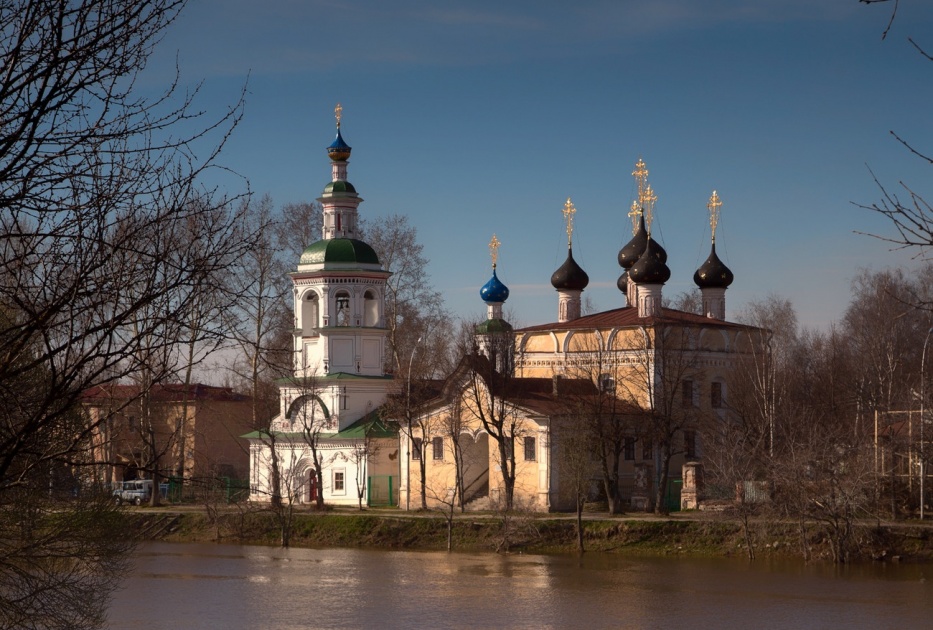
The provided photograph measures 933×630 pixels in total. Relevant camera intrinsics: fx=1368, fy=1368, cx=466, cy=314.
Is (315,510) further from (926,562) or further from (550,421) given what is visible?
(926,562)

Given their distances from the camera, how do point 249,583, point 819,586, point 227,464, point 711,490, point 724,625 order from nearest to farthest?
point 724,625 → point 819,586 → point 249,583 → point 711,490 → point 227,464

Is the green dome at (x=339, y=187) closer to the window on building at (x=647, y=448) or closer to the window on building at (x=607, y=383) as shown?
the window on building at (x=607, y=383)

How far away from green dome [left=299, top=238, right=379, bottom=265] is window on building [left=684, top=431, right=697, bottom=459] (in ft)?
36.8

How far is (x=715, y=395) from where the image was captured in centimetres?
4225

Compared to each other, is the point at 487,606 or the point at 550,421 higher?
the point at 550,421

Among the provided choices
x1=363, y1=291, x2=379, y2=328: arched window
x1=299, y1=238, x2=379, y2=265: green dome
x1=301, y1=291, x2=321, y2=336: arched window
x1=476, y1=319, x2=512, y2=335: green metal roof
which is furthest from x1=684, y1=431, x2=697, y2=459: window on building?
x1=301, y1=291, x2=321, y2=336: arched window

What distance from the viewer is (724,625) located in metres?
22.9

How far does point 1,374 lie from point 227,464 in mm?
49312

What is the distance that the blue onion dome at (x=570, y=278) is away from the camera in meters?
48.6

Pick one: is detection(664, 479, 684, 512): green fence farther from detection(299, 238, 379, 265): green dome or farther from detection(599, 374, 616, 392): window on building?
detection(299, 238, 379, 265): green dome

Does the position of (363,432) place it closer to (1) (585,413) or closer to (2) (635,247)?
(1) (585,413)

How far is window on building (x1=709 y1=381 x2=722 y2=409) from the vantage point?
4200cm

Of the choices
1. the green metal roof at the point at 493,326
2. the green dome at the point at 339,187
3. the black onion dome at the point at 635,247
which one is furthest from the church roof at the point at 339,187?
the black onion dome at the point at 635,247

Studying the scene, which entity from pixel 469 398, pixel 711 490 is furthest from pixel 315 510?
pixel 711 490
